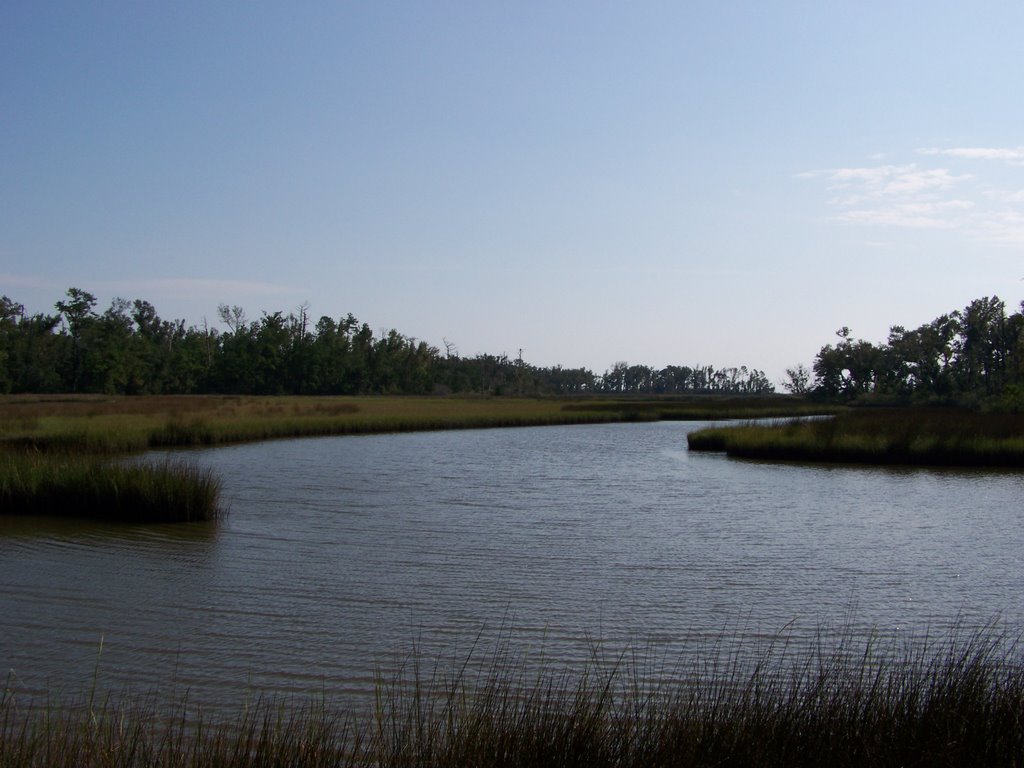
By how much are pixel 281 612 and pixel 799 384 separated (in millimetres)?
120639

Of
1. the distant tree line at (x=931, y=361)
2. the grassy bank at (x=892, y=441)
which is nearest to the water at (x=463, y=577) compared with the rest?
the grassy bank at (x=892, y=441)

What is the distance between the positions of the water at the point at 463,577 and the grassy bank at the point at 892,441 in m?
6.08

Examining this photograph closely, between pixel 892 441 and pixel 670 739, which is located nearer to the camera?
pixel 670 739

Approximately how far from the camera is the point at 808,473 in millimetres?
26234

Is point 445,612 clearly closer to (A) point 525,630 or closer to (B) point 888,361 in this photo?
(A) point 525,630

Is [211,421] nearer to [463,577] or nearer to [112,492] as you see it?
[112,492]

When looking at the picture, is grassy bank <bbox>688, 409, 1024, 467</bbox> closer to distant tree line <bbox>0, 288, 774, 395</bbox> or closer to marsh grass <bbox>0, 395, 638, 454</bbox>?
marsh grass <bbox>0, 395, 638, 454</bbox>

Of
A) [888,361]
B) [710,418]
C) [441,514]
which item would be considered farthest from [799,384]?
[441,514]

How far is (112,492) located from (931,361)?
281 feet

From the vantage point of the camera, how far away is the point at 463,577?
38.2ft

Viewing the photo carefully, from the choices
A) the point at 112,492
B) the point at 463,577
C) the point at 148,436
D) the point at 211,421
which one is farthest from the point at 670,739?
the point at 211,421

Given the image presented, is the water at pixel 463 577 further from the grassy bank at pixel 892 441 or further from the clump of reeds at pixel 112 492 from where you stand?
the grassy bank at pixel 892 441

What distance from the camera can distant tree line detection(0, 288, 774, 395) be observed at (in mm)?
81938

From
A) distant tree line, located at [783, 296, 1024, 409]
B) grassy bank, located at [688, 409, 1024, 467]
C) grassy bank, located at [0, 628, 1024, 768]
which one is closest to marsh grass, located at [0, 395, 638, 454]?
grassy bank, located at [0, 628, 1024, 768]
